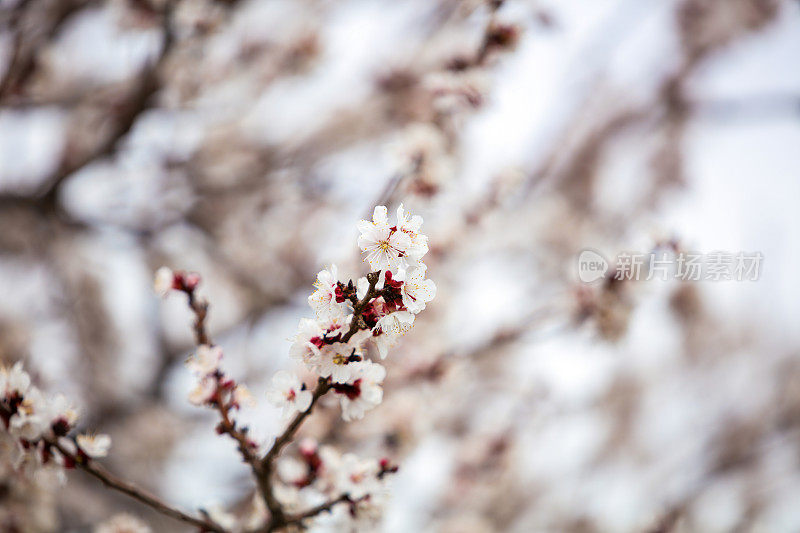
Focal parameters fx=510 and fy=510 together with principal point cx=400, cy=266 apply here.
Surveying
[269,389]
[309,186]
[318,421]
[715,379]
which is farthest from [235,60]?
[715,379]

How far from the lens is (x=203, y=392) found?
1.21 metres

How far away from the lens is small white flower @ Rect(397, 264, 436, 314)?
3.09 ft

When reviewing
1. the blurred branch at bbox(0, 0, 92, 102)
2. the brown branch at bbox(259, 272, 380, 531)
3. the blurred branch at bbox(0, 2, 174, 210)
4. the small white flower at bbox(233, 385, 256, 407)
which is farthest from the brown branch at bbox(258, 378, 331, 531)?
the blurred branch at bbox(0, 0, 92, 102)

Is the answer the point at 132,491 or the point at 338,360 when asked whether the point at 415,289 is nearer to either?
the point at 338,360

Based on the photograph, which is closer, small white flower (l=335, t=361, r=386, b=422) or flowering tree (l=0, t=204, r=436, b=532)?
flowering tree (l=0, t=204, r=436, b=532)

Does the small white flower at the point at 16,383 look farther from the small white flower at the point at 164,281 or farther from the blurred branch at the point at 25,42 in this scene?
the blurred branch at the point at 25,42

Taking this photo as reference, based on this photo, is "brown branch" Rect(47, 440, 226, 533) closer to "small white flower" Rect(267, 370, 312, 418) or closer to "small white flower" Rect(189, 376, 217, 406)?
"small white flower" Rect(189, 376, 217, 406)

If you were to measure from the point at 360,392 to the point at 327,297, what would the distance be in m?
0.24

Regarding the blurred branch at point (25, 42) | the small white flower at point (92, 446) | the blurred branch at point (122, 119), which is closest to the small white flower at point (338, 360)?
the small white flower at point (92, 446)

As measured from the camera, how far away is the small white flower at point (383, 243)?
3.11 ft

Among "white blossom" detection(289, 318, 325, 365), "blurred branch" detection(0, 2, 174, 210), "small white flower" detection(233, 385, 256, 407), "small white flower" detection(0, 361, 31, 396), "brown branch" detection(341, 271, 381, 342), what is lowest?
"brown branch" detection(341, 271, 381, 342)

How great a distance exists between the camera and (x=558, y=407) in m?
4.48

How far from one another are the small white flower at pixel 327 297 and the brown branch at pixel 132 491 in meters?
0.63

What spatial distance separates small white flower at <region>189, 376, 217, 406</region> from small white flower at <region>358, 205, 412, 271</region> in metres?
0.55
